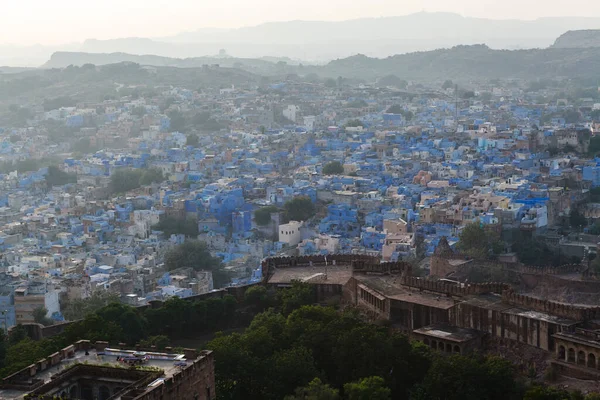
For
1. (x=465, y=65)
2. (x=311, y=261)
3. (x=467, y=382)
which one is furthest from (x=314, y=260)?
(x=465, y=65)

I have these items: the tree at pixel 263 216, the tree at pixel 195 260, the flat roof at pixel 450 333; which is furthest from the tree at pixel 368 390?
the tree at pixel 263 216

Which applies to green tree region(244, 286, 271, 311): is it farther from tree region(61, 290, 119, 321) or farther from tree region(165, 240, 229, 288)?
tree region(165, 240, 229, 288)

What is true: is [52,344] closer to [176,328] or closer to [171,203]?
[176,328]

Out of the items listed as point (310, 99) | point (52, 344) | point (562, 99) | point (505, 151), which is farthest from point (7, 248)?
point (562, 99)

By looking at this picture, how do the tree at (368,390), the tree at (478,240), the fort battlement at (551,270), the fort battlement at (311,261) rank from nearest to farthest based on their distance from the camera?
the tree at (368,390)
the fort battlement at (551,270)
the fort battlement at (311,261)
the tree at (478,240)

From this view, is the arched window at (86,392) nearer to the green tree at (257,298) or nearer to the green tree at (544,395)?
the green tree at (544,395)

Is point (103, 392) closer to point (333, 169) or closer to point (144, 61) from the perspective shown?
point (333, 169)
